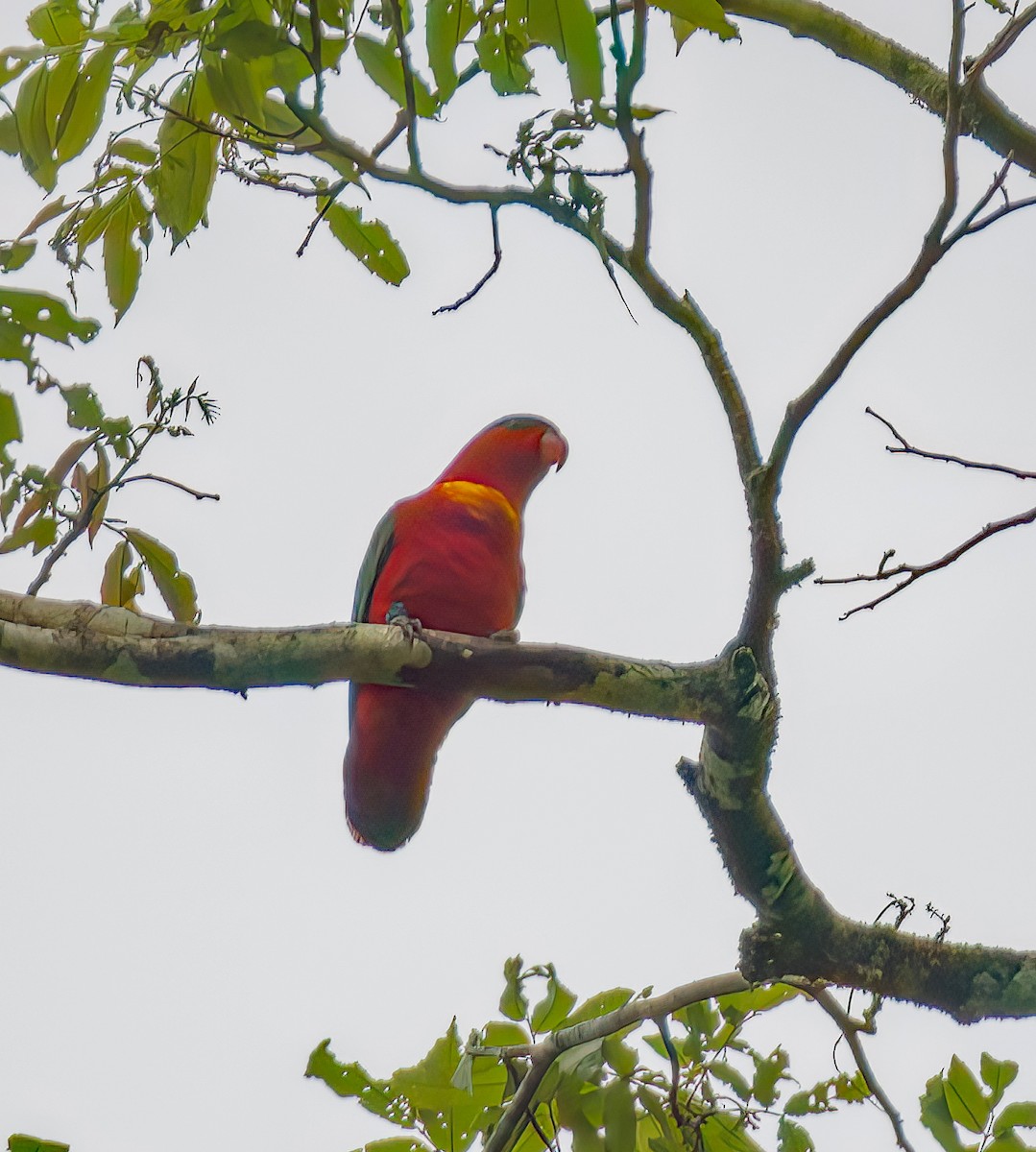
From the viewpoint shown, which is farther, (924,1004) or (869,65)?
(869,65)

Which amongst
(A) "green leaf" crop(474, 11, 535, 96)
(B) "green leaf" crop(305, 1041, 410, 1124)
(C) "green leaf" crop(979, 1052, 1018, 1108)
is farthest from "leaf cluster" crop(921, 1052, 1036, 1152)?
(A) "green leaf" crop(474, 11, 535, 96)

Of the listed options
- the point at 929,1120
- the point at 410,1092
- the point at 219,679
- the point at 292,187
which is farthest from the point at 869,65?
the point at 410,1092

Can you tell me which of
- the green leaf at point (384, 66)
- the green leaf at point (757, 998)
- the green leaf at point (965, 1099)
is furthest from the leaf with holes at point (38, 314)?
the green leaf at point (965, 1099)

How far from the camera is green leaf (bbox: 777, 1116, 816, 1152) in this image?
251 centimetres

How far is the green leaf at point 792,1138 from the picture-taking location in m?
2.51

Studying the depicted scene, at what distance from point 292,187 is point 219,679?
983 mm

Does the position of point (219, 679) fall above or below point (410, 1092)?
above

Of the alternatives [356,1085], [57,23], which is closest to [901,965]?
[356,1085]

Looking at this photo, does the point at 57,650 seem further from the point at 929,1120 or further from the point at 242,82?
the point at 929,1120

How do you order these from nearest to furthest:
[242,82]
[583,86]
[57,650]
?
[583,86], [242,82], [57,650]

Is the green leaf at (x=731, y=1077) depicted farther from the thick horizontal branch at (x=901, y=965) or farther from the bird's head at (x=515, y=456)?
the bird's head at (x=515, y=456)

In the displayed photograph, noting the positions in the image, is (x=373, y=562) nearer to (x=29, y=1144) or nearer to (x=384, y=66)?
(x=384, y=66)

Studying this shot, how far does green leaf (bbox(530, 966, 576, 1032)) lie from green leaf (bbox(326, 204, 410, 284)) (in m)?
1.56

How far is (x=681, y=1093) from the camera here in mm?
2504
